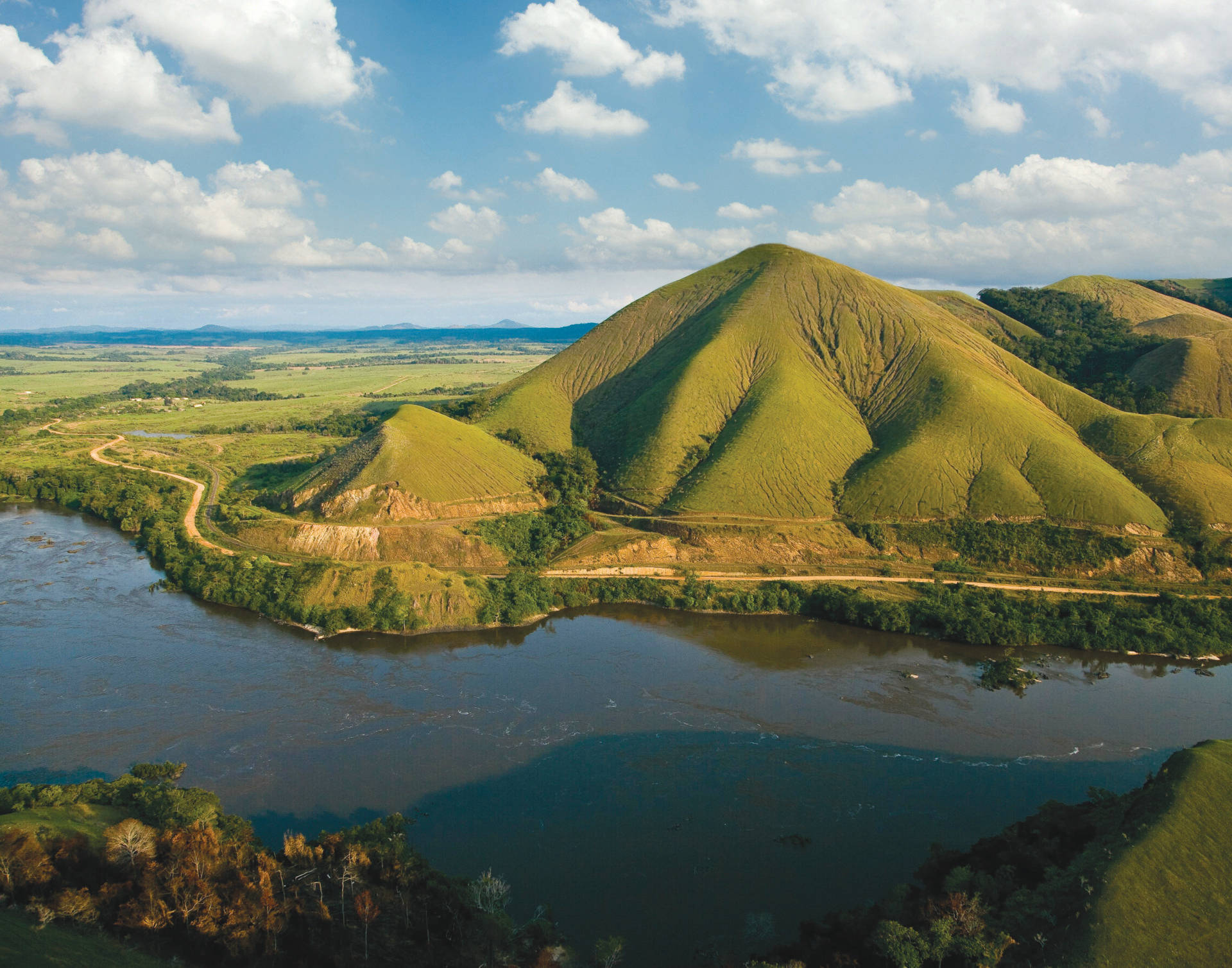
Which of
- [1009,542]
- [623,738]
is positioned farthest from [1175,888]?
[1009,542]

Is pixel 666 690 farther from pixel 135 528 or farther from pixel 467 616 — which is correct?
pixel 135 528

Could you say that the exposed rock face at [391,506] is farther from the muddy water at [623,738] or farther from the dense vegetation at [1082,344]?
the dense vegetation at [1082,344]

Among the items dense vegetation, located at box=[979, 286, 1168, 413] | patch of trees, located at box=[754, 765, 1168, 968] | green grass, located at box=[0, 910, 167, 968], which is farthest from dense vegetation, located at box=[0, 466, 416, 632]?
dense vegetation, located at box=[979, 286, 1168, 413]

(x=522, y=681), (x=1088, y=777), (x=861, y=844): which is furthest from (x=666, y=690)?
(x=1088, y=777)

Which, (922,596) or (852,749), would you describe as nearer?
(852,749)

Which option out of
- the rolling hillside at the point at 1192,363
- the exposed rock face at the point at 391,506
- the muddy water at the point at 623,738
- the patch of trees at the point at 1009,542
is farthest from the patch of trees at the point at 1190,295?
the exposed rock face at the point at 391,506
